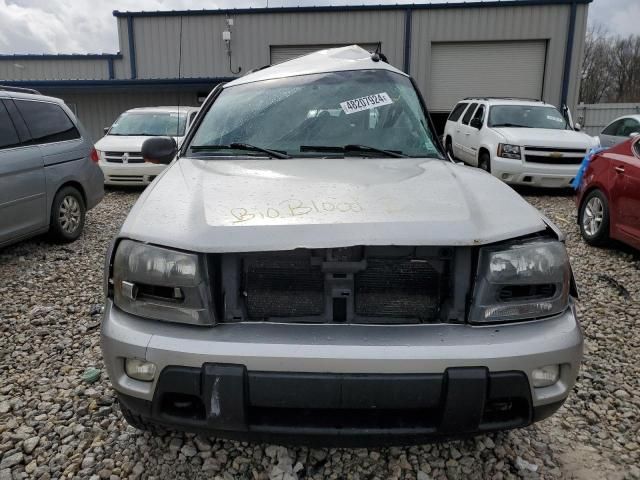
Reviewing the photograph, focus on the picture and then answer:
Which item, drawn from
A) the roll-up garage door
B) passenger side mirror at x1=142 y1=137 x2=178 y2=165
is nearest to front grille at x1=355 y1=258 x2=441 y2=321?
passenger side mirror at x1=142 y1=137 x2=178 y2=165

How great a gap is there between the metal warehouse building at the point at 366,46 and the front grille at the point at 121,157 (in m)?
6.78

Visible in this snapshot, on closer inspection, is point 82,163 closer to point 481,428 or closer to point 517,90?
point 481,428

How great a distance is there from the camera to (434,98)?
55.1 ft

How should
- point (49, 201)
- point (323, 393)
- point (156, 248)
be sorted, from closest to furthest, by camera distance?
point (323, 393) → point (156, 248) → point (49, 201)

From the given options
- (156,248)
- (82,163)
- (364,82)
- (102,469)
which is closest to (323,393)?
(156,248)

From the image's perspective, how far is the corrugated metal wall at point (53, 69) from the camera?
17703 millimetres

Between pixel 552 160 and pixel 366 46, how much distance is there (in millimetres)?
9973

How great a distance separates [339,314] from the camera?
72.7 inches

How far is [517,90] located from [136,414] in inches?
691

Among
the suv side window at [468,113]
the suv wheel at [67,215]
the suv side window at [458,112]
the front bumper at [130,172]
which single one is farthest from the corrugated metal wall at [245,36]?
the suv wheel at [67,215]

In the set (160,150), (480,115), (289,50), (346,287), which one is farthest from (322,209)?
(289,50)

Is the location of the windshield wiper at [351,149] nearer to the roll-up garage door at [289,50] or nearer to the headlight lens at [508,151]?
the headlight lens at [508,151]

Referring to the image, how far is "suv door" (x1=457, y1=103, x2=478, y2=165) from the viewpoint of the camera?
33.8ft

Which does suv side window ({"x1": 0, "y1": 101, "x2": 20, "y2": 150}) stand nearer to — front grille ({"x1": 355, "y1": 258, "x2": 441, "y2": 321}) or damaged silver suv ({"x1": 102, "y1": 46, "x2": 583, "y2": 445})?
damaged silver suv ({"x1": 102, "y1": 46, "x2": 583, "y2": 445})
